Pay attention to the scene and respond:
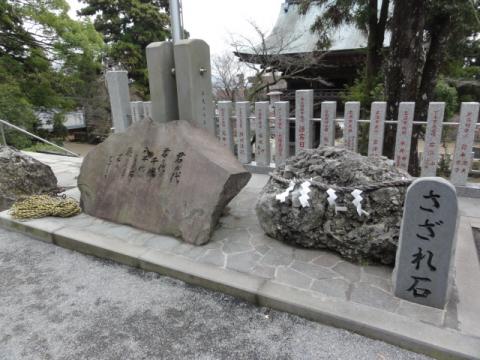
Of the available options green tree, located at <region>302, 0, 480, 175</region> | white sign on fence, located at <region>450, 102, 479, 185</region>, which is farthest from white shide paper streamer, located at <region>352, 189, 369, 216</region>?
green tree, located at <region>302, 0, 480, 175</region>

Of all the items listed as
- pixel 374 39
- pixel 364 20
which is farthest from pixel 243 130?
pixel 374 39

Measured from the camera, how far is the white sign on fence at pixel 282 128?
6098 millimetres

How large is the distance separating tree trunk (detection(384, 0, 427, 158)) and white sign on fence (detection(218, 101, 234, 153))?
3.34 metres

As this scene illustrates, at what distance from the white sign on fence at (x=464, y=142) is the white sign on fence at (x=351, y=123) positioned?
143 cm

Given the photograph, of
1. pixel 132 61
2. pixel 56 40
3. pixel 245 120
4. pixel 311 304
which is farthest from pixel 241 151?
pixel 132 61

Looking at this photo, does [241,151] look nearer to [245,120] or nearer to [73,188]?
[245,120]

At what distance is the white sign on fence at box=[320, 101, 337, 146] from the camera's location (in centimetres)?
571

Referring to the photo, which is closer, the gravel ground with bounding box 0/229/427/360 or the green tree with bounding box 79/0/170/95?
the gravel ground with bounding box 0/229/427/360

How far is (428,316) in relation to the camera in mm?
2574

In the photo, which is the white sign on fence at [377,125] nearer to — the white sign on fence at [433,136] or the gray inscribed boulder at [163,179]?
the white sign on fence at [433,136]

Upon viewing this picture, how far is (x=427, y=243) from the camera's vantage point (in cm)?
255

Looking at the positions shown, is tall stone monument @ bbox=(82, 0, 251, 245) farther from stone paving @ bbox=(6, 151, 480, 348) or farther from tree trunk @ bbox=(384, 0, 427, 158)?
tree trunk @ bbox=(384, 0, 427, 158)

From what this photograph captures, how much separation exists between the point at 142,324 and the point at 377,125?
4472 millimetres

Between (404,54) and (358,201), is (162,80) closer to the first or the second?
(358,201)
